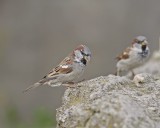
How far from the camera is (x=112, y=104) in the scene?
4453 millimetres

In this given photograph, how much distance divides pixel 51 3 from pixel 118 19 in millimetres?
1333

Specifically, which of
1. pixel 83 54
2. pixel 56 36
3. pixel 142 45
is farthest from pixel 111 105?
pixel 56 36

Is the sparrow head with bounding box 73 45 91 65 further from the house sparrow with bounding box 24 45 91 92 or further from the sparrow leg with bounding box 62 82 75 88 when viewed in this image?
the sparrow leg with bounding box 62 82 75 88

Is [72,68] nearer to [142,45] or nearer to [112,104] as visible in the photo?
[112,104]

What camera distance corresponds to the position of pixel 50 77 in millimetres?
6250

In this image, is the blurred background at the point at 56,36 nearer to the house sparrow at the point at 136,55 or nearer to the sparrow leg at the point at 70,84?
the house sparrow at the point at 136,55

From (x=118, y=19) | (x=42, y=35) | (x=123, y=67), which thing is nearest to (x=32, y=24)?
(x=42, y=35)

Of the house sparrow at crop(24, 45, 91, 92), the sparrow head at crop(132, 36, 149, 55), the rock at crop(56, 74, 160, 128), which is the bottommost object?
the rock at crop(56, 74, 160, 128)

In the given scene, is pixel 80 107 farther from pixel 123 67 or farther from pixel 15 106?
pixel 15 106

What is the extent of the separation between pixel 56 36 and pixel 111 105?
866 centimetres

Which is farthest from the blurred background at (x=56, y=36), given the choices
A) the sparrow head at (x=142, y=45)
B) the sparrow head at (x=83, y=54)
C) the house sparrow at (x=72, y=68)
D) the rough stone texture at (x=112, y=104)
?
the rough stone texture at (x=112, y=104)

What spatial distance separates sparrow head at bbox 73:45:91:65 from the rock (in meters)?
0.56

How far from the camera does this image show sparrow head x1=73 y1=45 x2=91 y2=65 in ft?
19.6

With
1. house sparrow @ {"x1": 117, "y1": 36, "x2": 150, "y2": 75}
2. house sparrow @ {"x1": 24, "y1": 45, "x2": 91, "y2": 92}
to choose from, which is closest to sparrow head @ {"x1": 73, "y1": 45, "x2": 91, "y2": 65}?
house sparrow @ {"x1": 24, "y1": 45, "x2": 91, "y2": 92}
